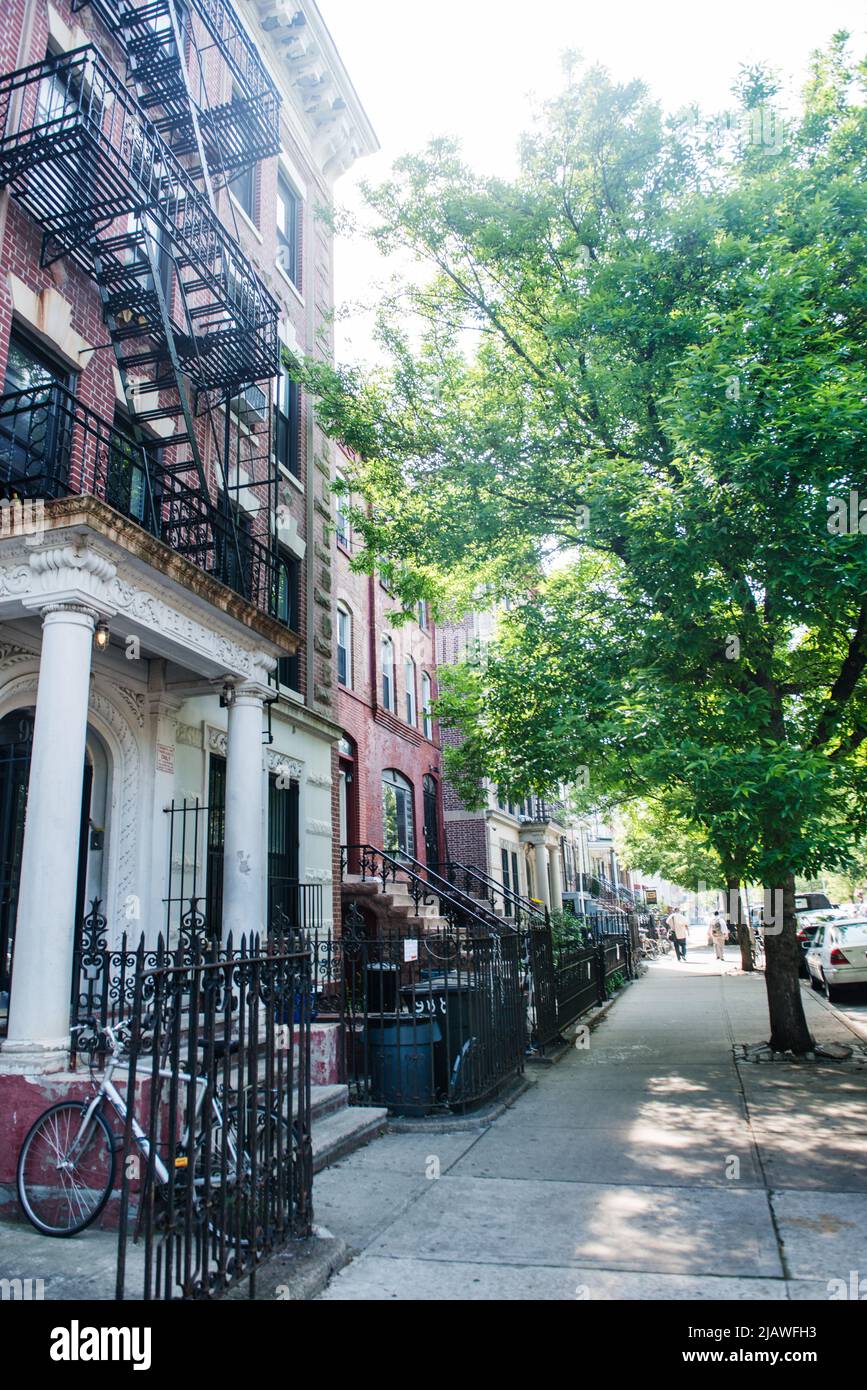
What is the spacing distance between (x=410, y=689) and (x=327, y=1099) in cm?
1476

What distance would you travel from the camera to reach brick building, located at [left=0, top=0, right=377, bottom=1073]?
6.49 m

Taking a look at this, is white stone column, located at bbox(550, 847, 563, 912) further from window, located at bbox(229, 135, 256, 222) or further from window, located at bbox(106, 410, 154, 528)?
window, located at bbox(106, 410, 154, 528)

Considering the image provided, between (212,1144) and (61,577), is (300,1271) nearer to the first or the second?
(212,1144)

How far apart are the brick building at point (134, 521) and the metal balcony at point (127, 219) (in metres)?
0.03

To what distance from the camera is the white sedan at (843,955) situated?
16.4 metres

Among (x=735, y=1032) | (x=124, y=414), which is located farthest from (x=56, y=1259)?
(x=735, y=1032)

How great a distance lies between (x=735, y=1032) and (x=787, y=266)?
10596mm

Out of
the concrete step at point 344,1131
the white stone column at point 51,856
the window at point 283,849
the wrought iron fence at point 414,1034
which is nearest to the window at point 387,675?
the window at point 283,849

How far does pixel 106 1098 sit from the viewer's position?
5.31 meters

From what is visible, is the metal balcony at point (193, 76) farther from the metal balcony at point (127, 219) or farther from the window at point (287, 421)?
the window at point (287, 421)

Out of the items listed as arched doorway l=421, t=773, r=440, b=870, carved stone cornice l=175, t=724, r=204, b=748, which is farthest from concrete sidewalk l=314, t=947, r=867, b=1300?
arched doorway l=421, t=773, r=440, b=870

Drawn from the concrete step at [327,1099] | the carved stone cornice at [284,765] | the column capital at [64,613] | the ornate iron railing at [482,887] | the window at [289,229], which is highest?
the window at [289,229]

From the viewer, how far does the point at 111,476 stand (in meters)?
8.55

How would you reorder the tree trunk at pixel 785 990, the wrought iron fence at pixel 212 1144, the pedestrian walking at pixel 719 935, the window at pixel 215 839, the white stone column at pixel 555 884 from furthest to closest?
the white stone column at pixel 555 884, the pedestrian walking at pixel 719 935, the tree trunk at pixel 785 990, the window at pixel 215 839, the wrought iron fence at pixel 212 1144
